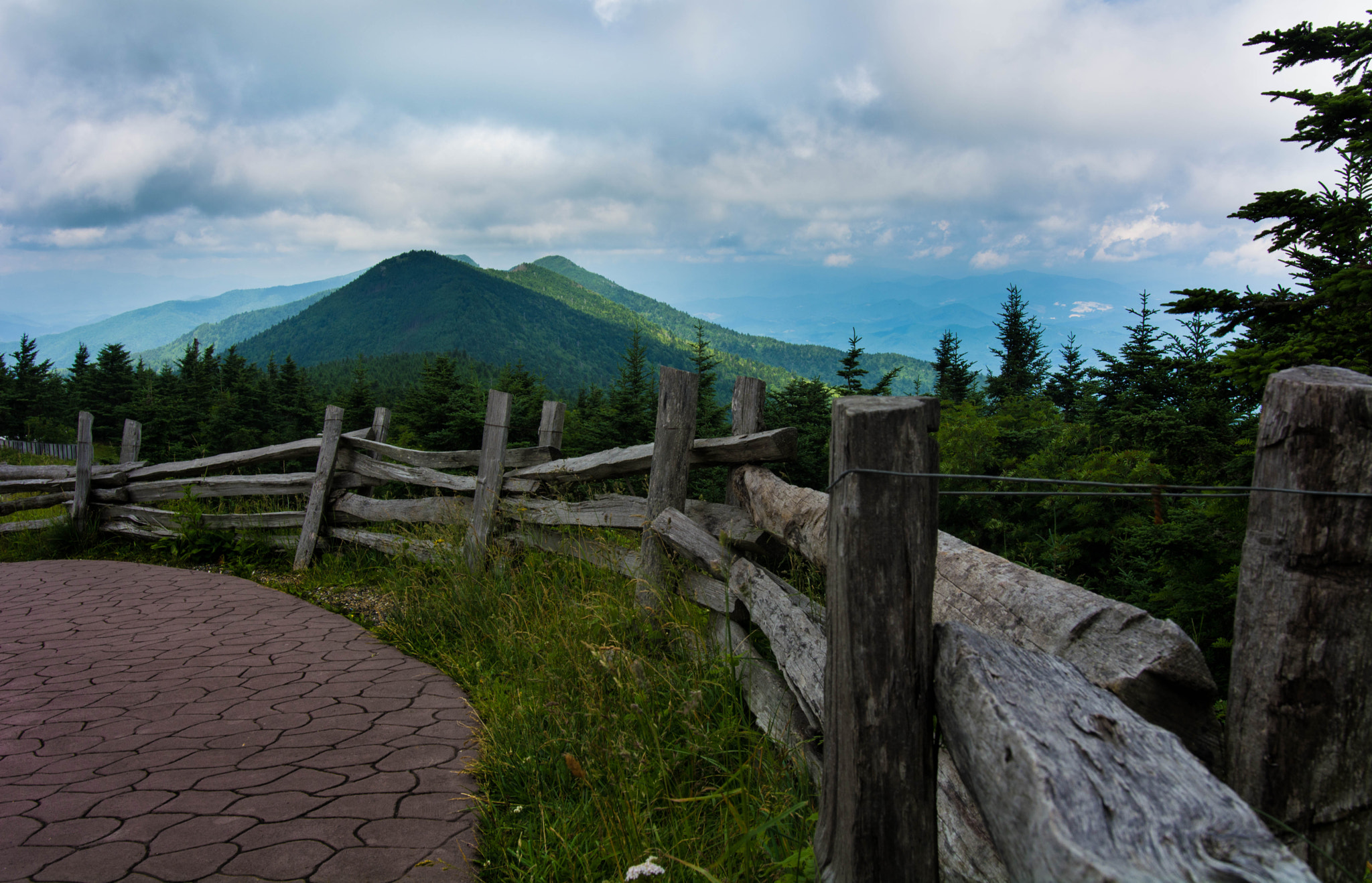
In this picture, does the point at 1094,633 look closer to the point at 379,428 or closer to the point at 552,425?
the point at 552,425

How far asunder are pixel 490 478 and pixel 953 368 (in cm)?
1816

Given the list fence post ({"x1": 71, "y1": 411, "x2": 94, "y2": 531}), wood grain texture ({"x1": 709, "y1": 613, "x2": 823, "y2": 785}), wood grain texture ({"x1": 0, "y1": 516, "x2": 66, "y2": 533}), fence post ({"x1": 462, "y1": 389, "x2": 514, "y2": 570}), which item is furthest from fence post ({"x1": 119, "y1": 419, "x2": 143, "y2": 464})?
wood grain texture ({"x1": 709, "y1": 613, "x2": 823, "y2": 785})

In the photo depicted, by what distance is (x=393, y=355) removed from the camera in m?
99.8

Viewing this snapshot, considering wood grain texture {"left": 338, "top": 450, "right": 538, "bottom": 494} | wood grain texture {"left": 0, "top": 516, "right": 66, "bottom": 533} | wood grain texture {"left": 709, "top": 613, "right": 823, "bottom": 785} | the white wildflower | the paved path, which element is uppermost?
wood grain texture {"left": 338, "top": 450, "right": 538, "bottom": 494}

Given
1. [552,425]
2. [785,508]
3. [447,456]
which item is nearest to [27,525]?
[447,456]

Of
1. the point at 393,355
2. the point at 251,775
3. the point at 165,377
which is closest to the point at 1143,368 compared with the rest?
the point at 251,775

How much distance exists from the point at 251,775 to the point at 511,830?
4.43 feet

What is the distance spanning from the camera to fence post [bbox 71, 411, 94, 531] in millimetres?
8398

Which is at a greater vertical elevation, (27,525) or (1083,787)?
(1083,787)

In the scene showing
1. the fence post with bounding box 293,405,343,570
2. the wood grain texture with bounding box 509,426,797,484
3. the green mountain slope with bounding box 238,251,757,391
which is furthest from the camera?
the green mountain slope with bounding box 238,251,757,391

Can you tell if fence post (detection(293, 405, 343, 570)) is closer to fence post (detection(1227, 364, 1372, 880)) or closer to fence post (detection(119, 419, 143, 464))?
fence post (detection(119, 419, 143, 464))

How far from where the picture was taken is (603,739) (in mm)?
2977

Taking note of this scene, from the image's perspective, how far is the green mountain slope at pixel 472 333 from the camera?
160 meters

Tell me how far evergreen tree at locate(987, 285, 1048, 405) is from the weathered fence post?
779 inches
